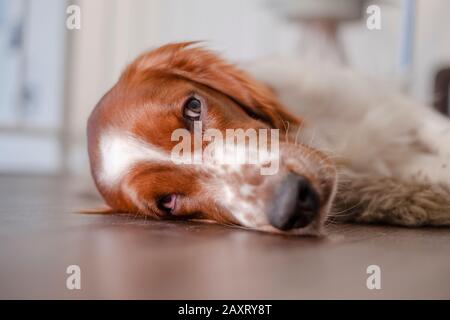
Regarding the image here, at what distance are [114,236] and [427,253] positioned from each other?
66 centimetres

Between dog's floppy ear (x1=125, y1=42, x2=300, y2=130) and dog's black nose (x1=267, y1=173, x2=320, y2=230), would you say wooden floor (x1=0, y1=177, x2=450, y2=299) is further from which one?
dog's floppy ear (x1=125, y1=42, x2=300, y2=130)

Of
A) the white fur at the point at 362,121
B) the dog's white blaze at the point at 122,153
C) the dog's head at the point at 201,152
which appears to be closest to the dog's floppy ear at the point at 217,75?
the dog's head at the point at 201,152

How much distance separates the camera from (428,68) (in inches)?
155

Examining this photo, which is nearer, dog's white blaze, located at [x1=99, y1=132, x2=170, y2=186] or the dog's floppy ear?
dog's white blaze, located at [x1=99, y1=132, x2=170, y2=186]

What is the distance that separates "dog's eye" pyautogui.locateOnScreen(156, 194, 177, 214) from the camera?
1.48 metres

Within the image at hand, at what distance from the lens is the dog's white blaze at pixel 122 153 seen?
1434 millimetres

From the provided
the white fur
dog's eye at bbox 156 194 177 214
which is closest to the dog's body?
the white fur

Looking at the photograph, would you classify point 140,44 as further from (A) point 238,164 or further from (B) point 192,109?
(A) point 238,164

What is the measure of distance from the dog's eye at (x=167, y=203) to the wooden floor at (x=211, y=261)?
49 millimetres

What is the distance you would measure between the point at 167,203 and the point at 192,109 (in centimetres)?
25

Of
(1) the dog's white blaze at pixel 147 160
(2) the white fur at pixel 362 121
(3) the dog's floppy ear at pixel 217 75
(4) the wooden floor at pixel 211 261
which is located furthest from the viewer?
(2) the white fur at pixel 362 121

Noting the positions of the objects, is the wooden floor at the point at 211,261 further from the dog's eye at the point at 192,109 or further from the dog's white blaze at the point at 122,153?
the dog's eye at the point at 192,109
